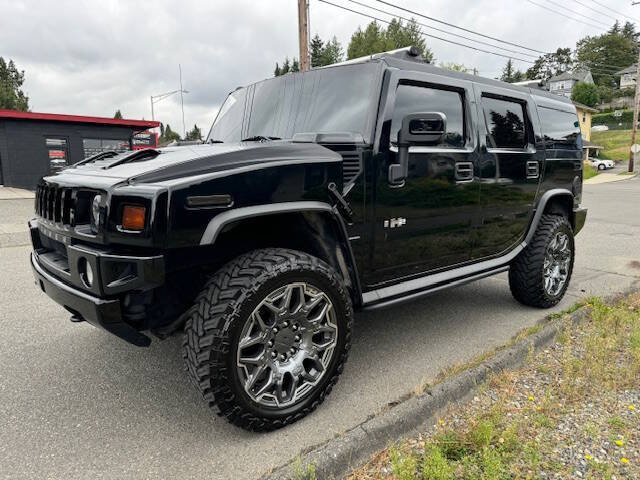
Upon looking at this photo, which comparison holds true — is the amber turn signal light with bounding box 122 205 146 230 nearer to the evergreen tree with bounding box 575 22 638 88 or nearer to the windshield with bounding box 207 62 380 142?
the windshield with bounding box 207 62 380 142

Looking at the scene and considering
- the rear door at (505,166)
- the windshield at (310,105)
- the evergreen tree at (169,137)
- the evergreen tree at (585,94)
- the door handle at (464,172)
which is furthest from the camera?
the evergreen tree at (585,94)

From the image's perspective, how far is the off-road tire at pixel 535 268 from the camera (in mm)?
4105

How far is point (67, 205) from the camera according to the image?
238 cm

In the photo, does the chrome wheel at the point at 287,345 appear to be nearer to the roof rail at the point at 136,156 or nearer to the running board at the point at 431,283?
the running board at the point at 431,283

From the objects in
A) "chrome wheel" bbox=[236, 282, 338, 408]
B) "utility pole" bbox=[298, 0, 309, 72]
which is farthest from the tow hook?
"utility pole" bbox=[298, 0, 309, 72]

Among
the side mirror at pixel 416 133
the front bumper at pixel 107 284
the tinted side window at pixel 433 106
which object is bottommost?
the front bumper at pixel 107 284

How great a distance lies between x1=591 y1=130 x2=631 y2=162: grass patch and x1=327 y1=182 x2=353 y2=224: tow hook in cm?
6343

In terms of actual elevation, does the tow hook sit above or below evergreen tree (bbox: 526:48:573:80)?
below

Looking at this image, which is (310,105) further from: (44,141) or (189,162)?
(44,141)

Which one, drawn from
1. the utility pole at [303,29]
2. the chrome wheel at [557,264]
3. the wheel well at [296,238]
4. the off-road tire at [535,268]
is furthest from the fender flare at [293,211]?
the utility pole at [303,29]

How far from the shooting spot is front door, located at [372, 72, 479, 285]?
9.39 ft

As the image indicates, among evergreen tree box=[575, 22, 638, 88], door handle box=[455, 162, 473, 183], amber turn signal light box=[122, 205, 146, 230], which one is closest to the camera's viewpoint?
amber turn signal light box=[122, 205, 146, 230]

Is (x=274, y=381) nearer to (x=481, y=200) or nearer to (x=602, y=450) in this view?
(x=602, y=450)

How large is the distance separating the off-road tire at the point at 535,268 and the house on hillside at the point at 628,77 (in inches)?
4057
